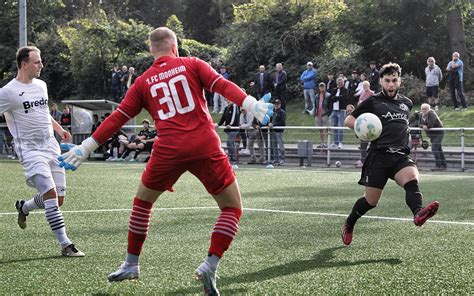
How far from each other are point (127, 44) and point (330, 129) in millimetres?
21274

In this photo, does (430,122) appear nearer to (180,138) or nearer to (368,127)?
(368,127)

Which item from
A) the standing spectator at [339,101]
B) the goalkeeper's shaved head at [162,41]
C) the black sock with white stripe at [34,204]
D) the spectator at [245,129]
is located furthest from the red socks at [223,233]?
the standing spectator at [339,101]

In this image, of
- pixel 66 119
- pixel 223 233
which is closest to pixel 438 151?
pixel 66 119

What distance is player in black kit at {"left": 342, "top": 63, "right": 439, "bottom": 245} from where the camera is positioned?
7.88 metres

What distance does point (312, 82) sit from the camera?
2795 centimetres

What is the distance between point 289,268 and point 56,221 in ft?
8.50

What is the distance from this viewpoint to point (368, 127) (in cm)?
761

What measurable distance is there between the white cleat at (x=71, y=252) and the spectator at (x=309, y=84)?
20428 mm

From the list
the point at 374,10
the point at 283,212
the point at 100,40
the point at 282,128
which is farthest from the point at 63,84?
the point at 283,212

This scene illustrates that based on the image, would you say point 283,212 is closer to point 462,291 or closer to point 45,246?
point 45,246

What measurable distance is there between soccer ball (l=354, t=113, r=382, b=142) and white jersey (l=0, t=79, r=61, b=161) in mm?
3286

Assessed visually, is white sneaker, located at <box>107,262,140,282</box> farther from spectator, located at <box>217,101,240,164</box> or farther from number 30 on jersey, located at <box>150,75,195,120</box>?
spectator, located at <box>217,101,240,164</box>

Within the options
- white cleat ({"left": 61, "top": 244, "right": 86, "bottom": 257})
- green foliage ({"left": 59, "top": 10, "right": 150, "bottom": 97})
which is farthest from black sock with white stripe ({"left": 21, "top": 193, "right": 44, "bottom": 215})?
green foliage ({"left": 59, "top": 10, "right": 150, "bottom": 97})

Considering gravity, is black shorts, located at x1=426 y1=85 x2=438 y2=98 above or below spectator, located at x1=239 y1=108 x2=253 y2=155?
above
